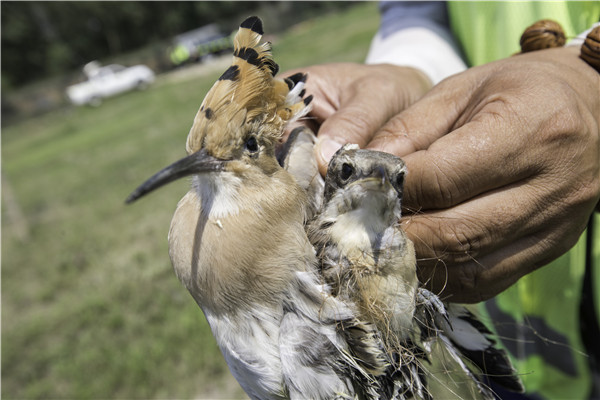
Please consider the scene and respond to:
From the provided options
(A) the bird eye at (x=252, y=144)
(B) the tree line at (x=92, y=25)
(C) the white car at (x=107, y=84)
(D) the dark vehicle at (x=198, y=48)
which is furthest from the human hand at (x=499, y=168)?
(B) the tree line at (x=92, y=25)

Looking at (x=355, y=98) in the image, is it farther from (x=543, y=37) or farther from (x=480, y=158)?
(x=543, y=37)

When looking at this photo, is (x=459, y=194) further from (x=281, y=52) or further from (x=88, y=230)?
(x=281, y=52)

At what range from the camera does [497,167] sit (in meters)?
1.71

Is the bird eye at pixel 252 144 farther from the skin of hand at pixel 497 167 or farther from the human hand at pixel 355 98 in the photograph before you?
the skin of hand at pixel 497 167

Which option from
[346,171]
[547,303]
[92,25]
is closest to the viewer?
[346,171]

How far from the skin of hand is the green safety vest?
0.58m

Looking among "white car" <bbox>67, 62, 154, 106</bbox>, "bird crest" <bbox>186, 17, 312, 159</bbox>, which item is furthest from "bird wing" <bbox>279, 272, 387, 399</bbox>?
"white car" <bbox>67, 62, 154, 106</bbox>

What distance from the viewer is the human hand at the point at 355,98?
1955mm

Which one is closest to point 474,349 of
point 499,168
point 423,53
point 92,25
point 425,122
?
point 499,168

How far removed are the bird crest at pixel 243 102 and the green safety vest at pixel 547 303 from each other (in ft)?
5.38

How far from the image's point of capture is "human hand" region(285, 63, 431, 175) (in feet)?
6.41

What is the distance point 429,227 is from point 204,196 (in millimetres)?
878

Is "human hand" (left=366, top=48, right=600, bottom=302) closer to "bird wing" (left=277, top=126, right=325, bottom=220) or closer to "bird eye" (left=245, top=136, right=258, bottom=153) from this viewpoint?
"bird wing" (left=277, top=126, right=325, bottom=220)

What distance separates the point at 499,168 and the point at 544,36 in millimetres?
906
